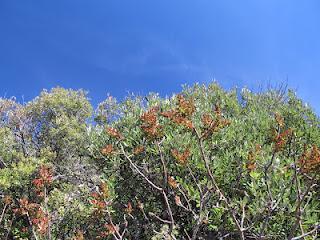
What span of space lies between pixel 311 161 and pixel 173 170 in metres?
4.71

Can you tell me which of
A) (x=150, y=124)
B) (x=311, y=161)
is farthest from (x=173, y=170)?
(x=311, y=161)

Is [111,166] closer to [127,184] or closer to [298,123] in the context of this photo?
[127,184]

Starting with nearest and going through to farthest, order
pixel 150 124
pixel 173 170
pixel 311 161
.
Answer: pixel 311 161 < pixel 150 124 < pixel 173 170

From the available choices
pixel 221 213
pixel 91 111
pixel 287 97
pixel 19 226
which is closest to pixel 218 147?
pixel 221 213

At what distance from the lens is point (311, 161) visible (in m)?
3.61

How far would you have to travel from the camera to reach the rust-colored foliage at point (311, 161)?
355cm

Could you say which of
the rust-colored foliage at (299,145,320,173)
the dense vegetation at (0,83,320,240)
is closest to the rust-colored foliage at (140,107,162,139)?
the dense vegetation at (0,83,320,240)

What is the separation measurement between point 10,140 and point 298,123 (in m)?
10.8

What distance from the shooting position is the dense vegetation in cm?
480

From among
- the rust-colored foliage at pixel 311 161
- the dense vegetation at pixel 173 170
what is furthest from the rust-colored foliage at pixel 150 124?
the rust-colored foliage at pixel 311 161

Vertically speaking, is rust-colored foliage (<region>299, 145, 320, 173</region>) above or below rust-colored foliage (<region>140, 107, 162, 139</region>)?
below

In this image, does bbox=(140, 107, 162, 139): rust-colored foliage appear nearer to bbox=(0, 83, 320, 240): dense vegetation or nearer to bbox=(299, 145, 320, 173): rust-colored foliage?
bbox=(0, 83, 320, 240): dense vegetation

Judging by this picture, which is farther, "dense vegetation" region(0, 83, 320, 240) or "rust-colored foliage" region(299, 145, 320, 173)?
"dense vegetation" region(0, 83, 320, 240)

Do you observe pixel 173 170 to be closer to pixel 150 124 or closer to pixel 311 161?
pixel 150 124
